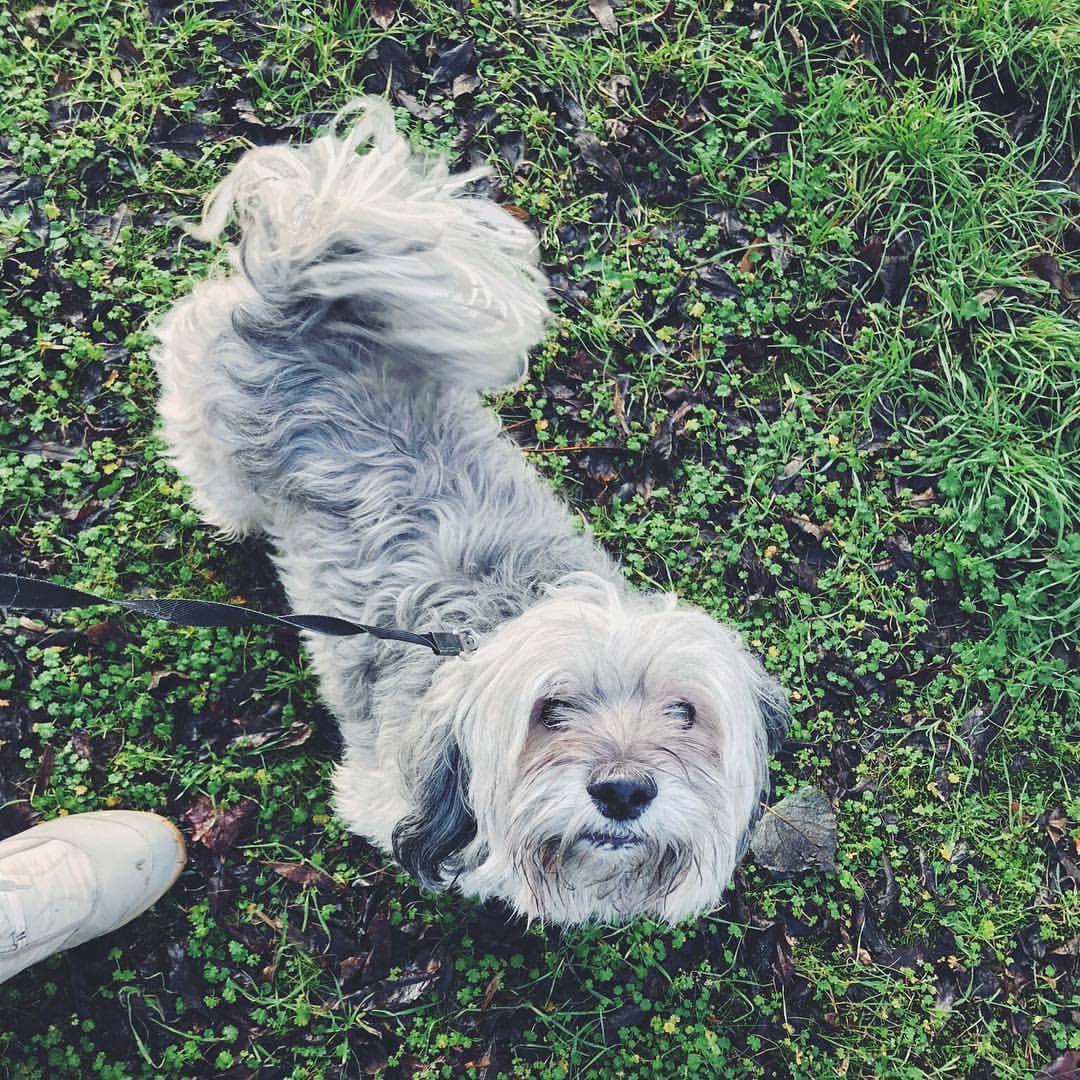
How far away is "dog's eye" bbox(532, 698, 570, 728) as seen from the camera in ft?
8.54

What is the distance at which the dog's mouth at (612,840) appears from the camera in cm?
252

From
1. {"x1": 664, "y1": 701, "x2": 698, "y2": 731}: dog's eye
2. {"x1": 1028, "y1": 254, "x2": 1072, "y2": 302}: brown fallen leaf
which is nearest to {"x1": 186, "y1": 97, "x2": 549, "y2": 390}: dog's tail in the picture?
{"x1": 664, "y1": 701, "x2": 698, "y2": 731}: dog's eye

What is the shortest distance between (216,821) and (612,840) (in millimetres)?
2199

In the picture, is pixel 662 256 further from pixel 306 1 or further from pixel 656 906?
pixel 656 906

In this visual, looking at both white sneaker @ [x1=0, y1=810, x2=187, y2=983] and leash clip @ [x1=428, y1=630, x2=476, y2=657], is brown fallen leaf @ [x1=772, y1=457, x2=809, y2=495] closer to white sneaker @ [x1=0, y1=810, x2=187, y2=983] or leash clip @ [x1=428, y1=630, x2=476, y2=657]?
leash clip @ [x1=428, y1=630, x2=476, y2=657]

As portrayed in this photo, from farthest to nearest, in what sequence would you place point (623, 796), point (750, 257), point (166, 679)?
point (750, 257) → point (166, 679) → point (623, 796)

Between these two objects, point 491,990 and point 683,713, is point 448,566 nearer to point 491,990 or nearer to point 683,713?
point 683,713

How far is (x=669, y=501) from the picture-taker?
4.45 meters

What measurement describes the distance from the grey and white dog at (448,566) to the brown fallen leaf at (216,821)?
2.40ft

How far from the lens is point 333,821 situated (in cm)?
400

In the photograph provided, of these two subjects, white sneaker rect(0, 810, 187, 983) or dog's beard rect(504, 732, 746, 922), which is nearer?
dog's beard rect(504, 732, 746, 922)

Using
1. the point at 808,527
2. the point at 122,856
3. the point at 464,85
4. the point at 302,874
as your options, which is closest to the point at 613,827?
the point at 302,874

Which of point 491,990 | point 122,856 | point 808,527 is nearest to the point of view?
point 122,856

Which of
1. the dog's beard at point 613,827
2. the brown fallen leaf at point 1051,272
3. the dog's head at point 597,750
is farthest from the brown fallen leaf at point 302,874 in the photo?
the brown fallen leaf at point 1051,272
